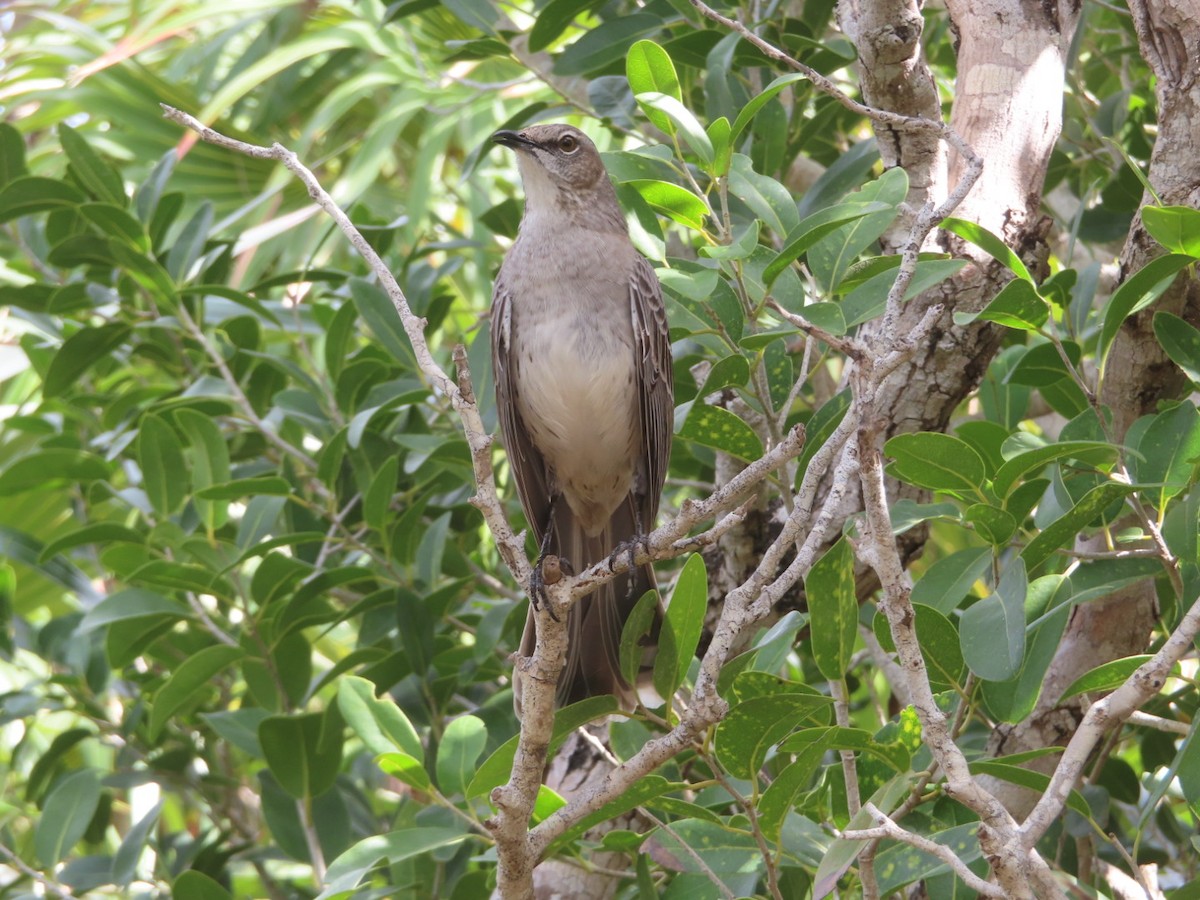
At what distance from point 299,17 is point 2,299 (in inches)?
147

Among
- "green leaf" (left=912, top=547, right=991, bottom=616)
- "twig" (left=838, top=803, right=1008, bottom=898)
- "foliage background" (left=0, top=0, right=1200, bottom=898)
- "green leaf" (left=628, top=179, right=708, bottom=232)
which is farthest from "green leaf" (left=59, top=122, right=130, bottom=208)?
"twig" (left=838, top=803, right=1008, bottom=898)

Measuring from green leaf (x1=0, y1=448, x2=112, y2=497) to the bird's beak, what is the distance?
1694 mm

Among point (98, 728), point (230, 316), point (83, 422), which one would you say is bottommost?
point (98, 728)

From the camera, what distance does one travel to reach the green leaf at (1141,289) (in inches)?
110

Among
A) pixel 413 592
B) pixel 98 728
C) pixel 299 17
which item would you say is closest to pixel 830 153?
pixel 413 592

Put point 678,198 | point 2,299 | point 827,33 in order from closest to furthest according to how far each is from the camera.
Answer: point 678,198
point 2,299
point 827,33

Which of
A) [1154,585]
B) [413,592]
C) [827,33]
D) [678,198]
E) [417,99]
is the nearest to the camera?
[678,198]

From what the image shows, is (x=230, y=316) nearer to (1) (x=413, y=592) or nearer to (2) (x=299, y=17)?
(1) (x=413, y=592)

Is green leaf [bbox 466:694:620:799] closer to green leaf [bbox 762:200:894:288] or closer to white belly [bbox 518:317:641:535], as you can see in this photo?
green leaf [bbox 762:200:894:288]

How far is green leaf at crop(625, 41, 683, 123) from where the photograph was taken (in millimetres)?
3078

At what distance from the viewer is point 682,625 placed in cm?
277

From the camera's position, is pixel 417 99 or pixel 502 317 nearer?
pixel 502 317

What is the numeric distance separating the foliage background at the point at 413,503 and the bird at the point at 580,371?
23cm

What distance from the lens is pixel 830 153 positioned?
472cm
